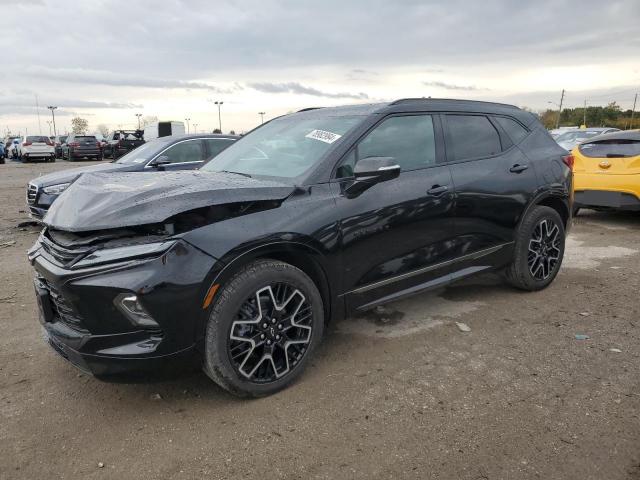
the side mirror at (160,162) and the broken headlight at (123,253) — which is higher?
the side mirror at (160,162)

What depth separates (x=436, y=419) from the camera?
2760 millimetres

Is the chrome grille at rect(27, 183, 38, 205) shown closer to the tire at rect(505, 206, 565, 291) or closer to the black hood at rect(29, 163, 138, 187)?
the black hood at rect(29, 163, 138, 187)

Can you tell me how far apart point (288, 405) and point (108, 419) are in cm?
104

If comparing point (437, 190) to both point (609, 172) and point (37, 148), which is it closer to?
point (609, 172)

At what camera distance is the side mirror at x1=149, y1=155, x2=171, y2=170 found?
A: 25.7 feet

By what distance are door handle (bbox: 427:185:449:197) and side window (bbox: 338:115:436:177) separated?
0.62 feet

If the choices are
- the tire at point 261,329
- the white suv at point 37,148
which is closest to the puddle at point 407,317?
the tire at point 261,329

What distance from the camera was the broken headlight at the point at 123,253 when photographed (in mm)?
2562

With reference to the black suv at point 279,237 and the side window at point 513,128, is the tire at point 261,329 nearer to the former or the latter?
the black suv at point 279,237

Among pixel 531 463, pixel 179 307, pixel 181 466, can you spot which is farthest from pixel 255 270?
pixel 531 463

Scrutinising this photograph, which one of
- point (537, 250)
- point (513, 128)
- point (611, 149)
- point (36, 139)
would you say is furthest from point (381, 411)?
point (36, 139)

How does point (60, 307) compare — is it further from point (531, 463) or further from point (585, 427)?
point (585, 427)

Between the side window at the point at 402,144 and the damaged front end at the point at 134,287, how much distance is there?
1.18 metres

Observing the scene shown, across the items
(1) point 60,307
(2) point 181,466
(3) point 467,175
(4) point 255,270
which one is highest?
(3) point 467,175
